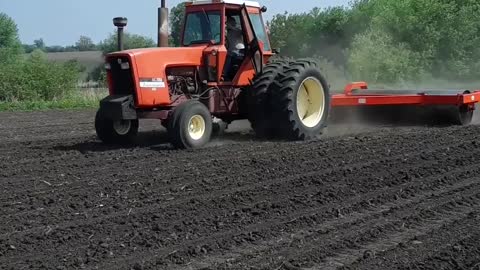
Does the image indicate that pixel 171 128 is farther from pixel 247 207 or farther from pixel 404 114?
pixel 404 114

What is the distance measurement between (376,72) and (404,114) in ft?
49.7

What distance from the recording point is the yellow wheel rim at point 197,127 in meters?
9.55

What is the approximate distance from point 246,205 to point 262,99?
13.2 feet

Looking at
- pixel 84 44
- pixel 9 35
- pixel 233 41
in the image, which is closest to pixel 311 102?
pixel 233 41

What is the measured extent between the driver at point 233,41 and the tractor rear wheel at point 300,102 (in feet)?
2.21

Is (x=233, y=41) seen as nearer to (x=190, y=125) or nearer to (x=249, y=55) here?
(x=249, y=55)

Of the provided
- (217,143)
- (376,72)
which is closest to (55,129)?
(217,143)

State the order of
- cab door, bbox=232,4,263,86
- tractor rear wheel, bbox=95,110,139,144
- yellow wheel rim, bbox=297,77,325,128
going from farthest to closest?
yellow wheel rim, bbox=297,77,325,128, cab door, bbox=232,4,263,86, tractor rear wheel, bbox=95,110,139,144

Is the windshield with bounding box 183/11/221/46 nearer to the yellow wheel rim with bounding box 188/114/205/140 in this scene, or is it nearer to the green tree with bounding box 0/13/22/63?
the yellow wheel rim with bounding box 188/114/205/140

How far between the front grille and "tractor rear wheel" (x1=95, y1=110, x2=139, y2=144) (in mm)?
497

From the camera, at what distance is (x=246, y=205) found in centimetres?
626

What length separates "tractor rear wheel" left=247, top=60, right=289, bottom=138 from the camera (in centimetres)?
1012

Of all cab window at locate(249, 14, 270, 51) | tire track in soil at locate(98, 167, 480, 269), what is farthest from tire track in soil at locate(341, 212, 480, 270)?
cab window at locate(249, 14, 270, 51)

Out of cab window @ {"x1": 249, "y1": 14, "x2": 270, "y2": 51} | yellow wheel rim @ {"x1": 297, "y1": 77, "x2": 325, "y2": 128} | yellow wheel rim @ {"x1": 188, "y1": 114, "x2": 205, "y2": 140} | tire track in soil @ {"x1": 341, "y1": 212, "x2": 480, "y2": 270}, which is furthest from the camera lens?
yellow wheel rim @ {"x1": 297, "y1": 77, "x2": 325, "y2": 128}
